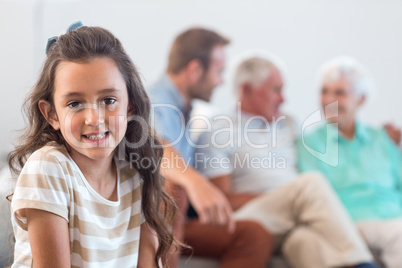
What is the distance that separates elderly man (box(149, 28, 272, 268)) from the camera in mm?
1858

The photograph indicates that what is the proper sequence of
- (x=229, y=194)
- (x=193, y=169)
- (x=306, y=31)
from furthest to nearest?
(x=306, y=31)
(x=229, y=194)
(x=193, y=169)

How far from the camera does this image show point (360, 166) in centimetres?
256

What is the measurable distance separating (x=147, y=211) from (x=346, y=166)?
1706 mm

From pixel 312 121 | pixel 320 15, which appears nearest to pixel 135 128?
pixel 312 121

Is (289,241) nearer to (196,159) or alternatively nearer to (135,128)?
(196,159)

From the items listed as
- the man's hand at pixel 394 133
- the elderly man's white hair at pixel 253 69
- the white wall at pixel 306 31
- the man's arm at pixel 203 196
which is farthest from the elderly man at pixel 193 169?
the man's hand at pixel 394 133

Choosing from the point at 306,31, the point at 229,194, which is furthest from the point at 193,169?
the point at 306,31

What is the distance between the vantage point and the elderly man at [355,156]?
7.92ft

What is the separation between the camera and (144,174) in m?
1.03

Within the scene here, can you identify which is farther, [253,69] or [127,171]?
[253,69]

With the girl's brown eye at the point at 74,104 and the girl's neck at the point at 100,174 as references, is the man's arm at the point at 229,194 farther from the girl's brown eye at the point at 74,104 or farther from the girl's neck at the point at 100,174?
the girl's brown eye at the point at 74,104

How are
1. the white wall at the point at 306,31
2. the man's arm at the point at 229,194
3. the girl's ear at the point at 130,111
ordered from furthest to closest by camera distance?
the white wall at the point at 306,31 < the man's arm at the point at 229,194 < the girl's ear at the point at 130,111

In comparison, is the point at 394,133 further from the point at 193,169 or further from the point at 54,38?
the point at 54,38

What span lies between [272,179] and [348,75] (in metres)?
0.69
